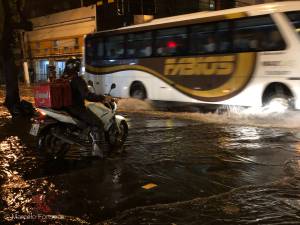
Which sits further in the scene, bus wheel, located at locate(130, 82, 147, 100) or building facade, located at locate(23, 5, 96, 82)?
building facade, located at locate(23, 5, 96, 82)

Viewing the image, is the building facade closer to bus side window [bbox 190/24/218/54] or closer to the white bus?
the white bus

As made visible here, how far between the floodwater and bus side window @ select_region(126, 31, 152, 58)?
6.13 meters

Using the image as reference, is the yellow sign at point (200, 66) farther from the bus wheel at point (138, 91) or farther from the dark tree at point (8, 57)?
the dark tree at point (8, 57)

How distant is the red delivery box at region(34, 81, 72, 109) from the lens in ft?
25.4

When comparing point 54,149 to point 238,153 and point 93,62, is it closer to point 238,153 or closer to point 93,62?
point 238,153

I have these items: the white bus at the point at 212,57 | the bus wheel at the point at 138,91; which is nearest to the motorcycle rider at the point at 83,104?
the white bus at the point at 212,57

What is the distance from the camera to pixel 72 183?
663 cm

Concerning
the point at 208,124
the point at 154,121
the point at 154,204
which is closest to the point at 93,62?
the point at 154,121

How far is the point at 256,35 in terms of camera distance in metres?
12.7

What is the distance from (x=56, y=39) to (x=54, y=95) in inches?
1229

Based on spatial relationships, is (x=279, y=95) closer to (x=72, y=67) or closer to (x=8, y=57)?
(x=72, y=67)

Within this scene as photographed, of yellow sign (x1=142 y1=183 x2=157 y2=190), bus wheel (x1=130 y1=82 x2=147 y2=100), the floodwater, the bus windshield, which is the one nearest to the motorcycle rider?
the floodwater

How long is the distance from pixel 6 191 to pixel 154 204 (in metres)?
2.21

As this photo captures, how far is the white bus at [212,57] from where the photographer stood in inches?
478
